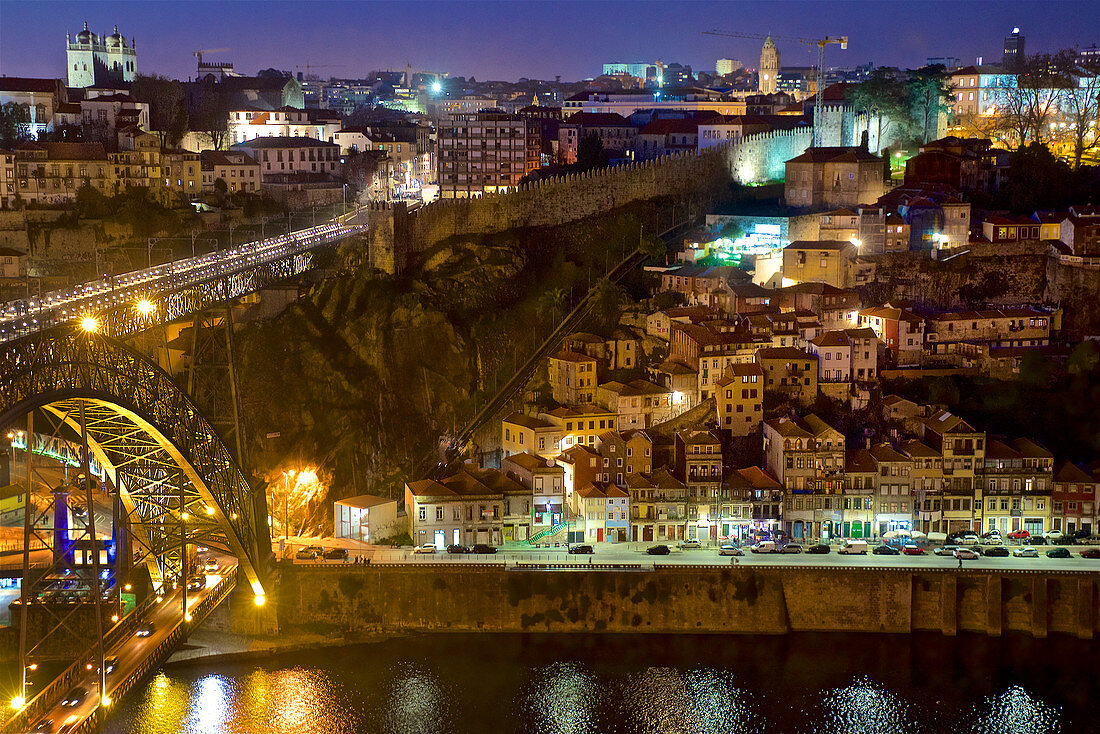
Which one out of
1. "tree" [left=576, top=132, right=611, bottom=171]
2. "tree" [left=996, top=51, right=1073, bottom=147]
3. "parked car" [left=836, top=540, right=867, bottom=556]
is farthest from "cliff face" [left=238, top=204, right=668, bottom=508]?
"tree" [left=996, top=51, right=1073, bottom=147]

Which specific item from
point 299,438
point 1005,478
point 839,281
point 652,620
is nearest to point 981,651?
point 1005,478

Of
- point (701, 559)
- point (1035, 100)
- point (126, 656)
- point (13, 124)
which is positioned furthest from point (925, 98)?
point (126, 656)

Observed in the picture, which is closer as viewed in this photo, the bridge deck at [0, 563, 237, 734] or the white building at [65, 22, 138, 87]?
the bridge deck at [0, 563, 237, 734]

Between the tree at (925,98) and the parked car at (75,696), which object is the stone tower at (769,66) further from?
the parked car at (75,696)

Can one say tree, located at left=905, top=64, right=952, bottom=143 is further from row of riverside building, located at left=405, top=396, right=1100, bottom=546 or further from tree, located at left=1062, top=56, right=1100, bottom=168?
row of riverside building, located at left=405, top=396, right=1100, bottom=546

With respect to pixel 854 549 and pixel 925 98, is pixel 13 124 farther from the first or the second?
pixel 854 549

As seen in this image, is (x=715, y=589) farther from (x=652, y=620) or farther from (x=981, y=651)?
(x=981, y=651)
